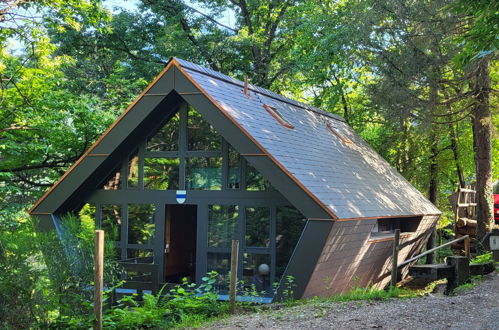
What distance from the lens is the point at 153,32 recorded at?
24578mm

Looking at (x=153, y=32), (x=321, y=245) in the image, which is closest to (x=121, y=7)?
(x=153, y=32)

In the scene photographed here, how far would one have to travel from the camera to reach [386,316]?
731 centimetres

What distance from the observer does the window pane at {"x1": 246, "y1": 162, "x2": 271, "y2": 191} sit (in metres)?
10.8

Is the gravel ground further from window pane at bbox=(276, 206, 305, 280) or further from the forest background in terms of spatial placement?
the forest background

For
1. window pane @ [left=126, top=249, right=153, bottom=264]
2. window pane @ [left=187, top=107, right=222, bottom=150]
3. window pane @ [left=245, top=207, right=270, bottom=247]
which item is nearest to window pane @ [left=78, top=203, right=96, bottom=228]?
window pane @ [left=126, top=249, right=153, bottom=264]

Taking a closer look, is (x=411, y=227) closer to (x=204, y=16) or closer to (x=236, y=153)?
(x=236, y=153)

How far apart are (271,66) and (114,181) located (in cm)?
1538

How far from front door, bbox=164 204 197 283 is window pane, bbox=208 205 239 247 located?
144 cm

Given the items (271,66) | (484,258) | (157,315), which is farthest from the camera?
(271,66)

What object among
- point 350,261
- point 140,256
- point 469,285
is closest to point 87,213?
point 140,256

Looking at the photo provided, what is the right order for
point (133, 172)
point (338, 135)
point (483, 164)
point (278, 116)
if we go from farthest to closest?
1. point (338, 135)
2. point (483, 164)
3. point (278, 116)
4. point (133, 172)

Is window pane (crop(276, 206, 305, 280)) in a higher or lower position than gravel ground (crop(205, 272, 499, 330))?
higher

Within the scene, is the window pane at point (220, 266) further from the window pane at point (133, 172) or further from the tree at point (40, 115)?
the tree at point (40, 115)

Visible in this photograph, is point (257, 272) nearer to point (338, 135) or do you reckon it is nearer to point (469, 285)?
point (469, 285)
